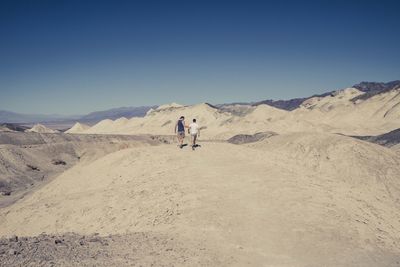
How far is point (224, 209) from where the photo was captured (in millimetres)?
11062

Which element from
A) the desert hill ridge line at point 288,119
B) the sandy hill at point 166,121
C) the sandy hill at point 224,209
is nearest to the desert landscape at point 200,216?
the sandy hill at point 224,209

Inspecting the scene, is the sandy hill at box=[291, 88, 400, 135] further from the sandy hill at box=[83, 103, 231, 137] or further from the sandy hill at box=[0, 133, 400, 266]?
the sandy hill at box=[0, 133, 400, 266]

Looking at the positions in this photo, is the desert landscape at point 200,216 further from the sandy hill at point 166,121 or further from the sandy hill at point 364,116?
the sandy hill at point 166,121

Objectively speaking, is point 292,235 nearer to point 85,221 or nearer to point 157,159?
point 85,221

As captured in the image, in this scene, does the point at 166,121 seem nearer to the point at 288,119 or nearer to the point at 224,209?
the point at 288,119

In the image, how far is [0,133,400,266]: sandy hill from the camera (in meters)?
9.57

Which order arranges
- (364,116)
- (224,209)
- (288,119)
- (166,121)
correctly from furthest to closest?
(166,121)
(364,116)
(288,119)
(224,209)

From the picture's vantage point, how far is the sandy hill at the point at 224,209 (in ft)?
31.4

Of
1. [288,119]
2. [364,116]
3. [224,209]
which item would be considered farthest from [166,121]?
[224,209]

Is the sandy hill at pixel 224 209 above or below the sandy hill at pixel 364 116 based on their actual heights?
below

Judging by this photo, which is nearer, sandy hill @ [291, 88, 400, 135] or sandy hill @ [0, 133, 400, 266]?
sandy hill @ [0, 133, 400, 266]

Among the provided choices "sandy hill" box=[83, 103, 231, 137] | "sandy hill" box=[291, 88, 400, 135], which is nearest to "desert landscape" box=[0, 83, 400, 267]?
"sandy hill" box=[291, 88, 400, 135]

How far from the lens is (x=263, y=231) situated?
1009 centimetres

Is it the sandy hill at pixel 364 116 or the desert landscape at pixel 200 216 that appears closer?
the desert landscape at pixel 200 216
